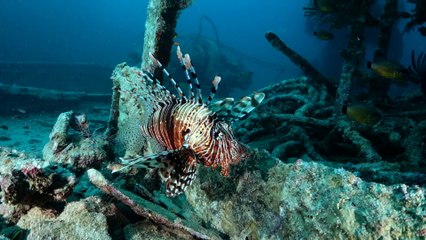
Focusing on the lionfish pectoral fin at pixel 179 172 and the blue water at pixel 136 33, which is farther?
the blue water at pixel 136 33

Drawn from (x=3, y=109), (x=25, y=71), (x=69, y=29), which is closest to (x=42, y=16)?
(x=69, y=29)

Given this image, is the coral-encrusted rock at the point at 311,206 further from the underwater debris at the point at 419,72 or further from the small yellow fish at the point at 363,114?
the underwater debris at the point at 419,72

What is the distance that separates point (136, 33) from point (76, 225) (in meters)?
83.4

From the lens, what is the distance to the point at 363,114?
393 centimetres

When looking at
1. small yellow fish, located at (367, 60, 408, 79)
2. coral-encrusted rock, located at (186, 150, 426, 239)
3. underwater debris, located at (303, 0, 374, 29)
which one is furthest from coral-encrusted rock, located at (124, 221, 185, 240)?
underwater debris, located at (303, 0, 374, 29)

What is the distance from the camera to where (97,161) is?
3254 millimetres

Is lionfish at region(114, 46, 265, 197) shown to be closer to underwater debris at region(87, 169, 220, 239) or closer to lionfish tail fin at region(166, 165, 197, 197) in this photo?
lionfish tail fin at region(166, 165, 197, 197)

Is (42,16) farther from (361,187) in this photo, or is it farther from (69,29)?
(361,187)

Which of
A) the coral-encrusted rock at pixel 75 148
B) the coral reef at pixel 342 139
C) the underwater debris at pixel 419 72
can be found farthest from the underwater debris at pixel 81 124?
the underwater debris at pixel 419 72

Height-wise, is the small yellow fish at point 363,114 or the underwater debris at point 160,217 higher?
the small yellow fish at point 363,114

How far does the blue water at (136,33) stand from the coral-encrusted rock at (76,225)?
9.28ft

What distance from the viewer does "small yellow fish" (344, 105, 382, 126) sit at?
12.8 ft

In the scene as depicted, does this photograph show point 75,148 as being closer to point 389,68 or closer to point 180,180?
point 180,180

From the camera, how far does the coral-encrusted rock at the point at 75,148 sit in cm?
321
